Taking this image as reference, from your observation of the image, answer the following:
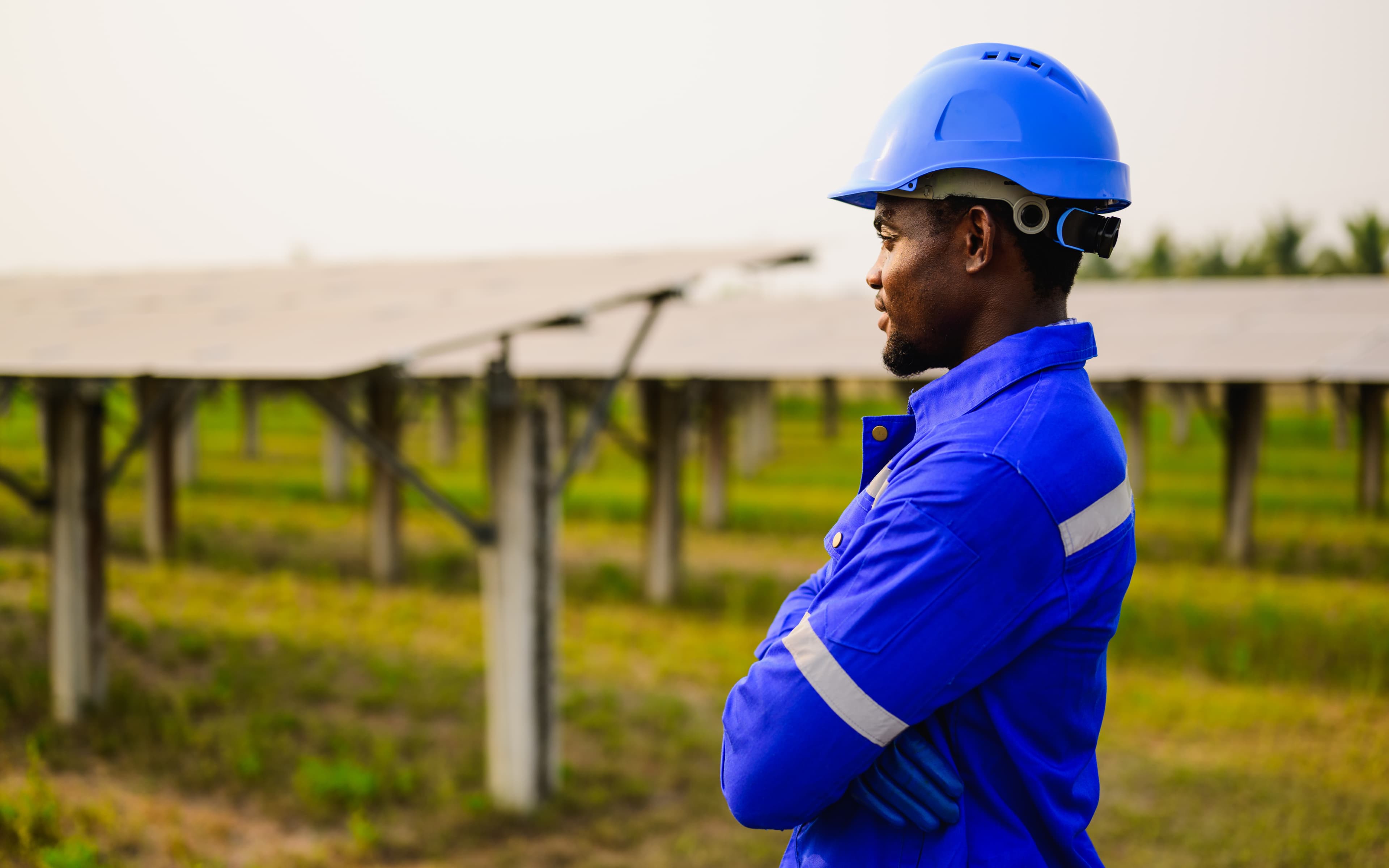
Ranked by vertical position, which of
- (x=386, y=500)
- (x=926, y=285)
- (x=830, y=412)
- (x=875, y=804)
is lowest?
(x=830, y=412)

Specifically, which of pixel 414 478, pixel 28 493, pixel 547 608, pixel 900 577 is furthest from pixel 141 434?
pixel 900 577

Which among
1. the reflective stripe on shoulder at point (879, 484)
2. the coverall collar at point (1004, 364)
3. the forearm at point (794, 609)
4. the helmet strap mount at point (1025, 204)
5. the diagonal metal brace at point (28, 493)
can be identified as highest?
the helmet strap mount at point (1025, 204)

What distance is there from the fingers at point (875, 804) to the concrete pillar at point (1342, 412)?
16.8m

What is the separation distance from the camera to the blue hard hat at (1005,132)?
1396 millimetres

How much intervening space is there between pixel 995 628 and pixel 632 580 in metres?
11.4

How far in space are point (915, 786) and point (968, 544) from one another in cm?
32

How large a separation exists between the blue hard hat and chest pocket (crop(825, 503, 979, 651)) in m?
0.51

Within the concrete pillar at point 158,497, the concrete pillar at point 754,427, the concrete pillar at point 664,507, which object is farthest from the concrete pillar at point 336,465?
the concrete pillar at point 664,507

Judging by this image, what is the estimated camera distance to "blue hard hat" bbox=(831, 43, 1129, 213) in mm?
1396

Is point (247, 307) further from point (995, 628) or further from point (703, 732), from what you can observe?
point (995, 628)

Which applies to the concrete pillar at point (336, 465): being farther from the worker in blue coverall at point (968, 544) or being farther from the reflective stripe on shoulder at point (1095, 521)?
the reflective stripe on shoulder at point (1095, 521)

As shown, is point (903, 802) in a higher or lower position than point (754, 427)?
higher

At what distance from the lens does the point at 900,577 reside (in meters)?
1.17

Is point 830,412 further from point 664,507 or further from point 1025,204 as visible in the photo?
point 1025,204
